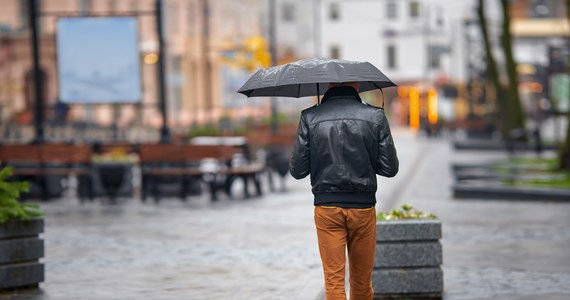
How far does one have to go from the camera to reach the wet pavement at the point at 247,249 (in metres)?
13.3

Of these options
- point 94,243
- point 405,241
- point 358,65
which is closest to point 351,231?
point 358,65

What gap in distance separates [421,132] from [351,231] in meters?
79.6

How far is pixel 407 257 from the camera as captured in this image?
12.1 metres

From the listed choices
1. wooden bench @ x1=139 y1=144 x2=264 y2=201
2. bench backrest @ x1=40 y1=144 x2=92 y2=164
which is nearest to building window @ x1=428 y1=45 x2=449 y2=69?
wooden bench @ x1=139 y1=144 x2=264 y2=201

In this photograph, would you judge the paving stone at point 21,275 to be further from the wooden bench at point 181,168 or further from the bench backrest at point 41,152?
the bench backrest at point 41,152

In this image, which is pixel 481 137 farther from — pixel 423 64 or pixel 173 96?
pixel 423 64

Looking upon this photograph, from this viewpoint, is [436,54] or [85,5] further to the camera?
[436,54]

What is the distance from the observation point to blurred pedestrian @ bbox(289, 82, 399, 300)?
945 cm

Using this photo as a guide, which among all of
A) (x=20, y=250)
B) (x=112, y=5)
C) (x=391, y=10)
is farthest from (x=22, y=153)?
(x=391, y=10)

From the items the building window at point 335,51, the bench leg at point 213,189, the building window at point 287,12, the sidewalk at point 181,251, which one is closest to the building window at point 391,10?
the building window at point 335,51

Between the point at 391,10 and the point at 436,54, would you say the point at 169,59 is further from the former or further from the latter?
the point at 391,10

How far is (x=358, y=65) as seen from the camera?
9.90 meters

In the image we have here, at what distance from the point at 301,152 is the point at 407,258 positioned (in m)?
2.80

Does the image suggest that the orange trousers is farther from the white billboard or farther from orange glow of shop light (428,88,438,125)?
orange glow of shop light (428,88,438,125)
